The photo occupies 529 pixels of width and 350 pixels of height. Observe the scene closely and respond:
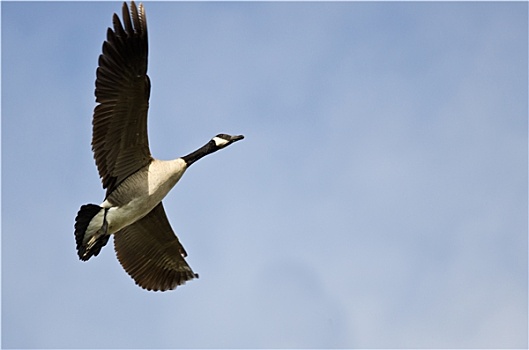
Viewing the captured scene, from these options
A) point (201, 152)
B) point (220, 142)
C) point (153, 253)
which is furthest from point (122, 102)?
point (153, 253)

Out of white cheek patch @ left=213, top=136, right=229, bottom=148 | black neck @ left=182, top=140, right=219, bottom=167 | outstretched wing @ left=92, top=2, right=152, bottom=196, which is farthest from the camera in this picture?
white cheek patch @ left=213, top=136, right=229, bottom=148

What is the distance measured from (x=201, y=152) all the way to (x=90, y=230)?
8.60 feet

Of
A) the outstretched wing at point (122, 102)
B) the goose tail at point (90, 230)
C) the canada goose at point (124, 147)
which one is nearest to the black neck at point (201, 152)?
the canada goose at point (124, 147)

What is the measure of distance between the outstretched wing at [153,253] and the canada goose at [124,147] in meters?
0.65

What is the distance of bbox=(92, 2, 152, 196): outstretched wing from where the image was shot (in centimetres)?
1605

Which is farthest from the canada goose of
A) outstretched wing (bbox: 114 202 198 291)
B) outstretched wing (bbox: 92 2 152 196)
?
outstretched wing (bbox: 114 202 198 291)

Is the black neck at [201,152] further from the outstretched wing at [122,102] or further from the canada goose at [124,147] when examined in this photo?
the outstretched wing at [122,102]

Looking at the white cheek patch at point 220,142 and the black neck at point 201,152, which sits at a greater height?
the white cheek patch at point 220,142

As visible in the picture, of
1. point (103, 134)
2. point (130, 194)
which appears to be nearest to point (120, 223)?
point (130, 194)

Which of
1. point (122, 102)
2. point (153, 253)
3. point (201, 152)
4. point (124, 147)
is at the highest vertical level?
point (201, 152)

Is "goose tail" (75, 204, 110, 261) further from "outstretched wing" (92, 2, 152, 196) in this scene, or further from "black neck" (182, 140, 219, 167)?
"black neck" (182, 140, 219, 167)

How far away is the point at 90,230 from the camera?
16656 mm

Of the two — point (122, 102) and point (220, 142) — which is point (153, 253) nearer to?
point (220, 142)

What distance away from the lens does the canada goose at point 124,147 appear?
52.9ft
